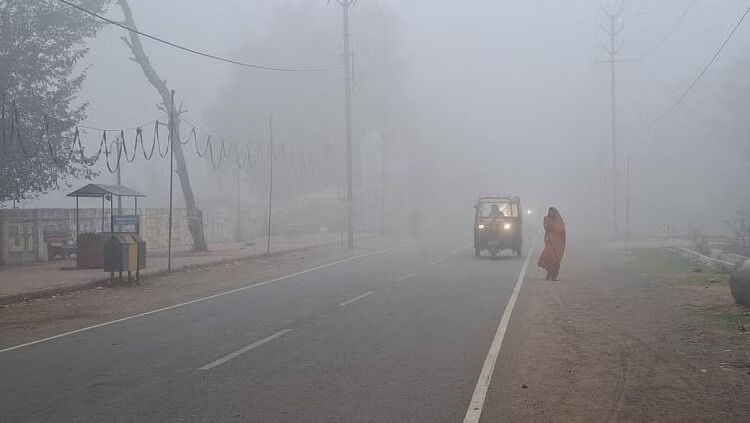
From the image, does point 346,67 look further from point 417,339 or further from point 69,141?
point 417,339

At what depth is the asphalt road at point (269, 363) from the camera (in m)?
6.21

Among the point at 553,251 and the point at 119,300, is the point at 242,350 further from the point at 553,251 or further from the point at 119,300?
the point at 553,251

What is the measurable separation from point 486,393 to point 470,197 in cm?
9652

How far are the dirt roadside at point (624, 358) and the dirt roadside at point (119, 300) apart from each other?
7.19 meters

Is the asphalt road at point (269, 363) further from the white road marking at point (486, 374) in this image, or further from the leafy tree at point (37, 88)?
the leafy tree at point (37, 88)

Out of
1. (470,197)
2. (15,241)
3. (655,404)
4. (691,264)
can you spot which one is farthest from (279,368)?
(470,197)

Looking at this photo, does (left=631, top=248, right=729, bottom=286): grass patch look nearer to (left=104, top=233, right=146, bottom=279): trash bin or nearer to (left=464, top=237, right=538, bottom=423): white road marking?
(left=464, top=237, right=538, bottom=423): white road marking

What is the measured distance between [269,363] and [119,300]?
8.81 metres

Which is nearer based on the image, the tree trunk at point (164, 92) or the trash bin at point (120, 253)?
the trash bin at point (120, 253)

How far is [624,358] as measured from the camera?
8.40 m

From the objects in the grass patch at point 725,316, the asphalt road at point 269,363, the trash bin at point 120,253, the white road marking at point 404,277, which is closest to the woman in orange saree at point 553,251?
the white road marking at point 404,277

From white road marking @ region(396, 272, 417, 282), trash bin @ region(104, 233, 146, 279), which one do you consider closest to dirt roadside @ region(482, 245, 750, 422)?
white road marking @ region(396, 272, 417, 282)

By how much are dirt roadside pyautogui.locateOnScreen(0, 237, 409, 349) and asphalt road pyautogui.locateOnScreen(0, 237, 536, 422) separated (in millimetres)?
1036

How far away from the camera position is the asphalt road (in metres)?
6.21
